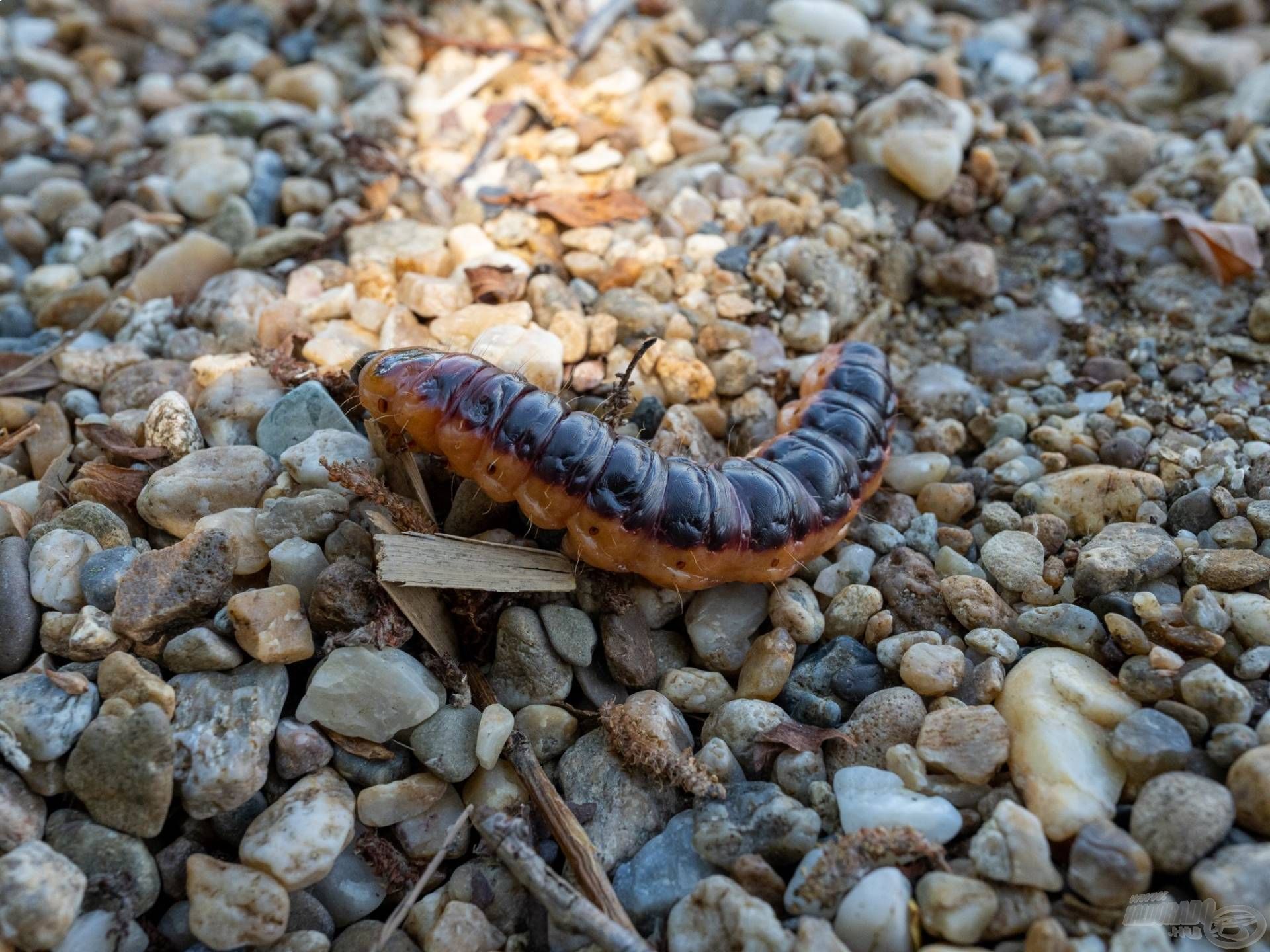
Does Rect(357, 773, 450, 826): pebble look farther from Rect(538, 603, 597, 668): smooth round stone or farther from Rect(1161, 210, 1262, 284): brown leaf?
Rect(1161, 210, 1262, 284): brown leaf

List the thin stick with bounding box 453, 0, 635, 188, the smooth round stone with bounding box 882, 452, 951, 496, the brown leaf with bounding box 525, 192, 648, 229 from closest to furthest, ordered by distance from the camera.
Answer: the smooth round stone with bounding box 882, 452, 951, 496 < the brown leaf with bounding box 525, 192, 648, 229 < the thin stick with bounding box 453, 0, 635, 188

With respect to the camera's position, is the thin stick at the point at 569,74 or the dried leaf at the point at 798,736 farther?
the thin stick at the point at 569,74

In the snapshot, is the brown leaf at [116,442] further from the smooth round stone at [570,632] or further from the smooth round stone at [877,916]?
the smooth round stone at [877,916]

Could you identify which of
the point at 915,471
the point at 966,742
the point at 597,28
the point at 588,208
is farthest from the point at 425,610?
the point at 597,28

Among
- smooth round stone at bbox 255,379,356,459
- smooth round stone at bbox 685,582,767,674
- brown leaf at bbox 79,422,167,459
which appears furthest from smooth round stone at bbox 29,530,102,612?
smooth round stone at bbox 685,582,767,674

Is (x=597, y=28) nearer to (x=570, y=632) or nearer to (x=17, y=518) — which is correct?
(x=570, y=632)

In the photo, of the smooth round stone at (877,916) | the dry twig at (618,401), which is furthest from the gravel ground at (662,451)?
the dry twig at (618,401)

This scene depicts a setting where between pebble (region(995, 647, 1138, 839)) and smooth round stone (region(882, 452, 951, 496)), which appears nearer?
pebble (region(995, 647, 1138, 839))
